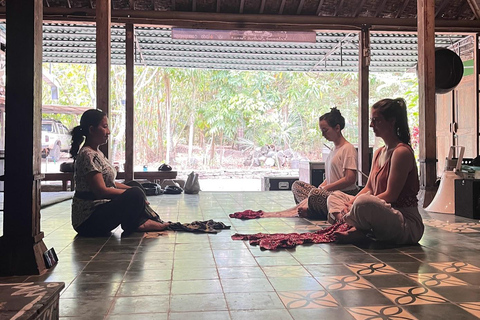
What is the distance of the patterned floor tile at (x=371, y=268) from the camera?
2785mm

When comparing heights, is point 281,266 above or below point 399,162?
below

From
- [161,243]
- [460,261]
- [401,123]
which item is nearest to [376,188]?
[401,123]

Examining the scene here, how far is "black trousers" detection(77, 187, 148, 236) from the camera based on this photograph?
12.7ft

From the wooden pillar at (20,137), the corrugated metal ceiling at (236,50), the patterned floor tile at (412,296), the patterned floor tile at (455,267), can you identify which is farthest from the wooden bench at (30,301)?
the corrugated metal ceiling at (236,50)

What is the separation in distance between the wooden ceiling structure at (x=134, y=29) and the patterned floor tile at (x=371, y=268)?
6.35ft

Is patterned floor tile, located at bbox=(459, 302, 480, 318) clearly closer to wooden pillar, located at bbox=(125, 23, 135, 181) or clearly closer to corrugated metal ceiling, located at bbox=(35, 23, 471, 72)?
wooden pillar, located at bbox=(125, 23, 135, 181)

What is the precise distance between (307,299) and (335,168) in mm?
2673

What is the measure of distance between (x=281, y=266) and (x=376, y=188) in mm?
1200

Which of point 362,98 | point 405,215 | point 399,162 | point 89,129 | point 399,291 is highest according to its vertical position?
point 362,98

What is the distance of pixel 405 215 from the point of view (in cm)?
354

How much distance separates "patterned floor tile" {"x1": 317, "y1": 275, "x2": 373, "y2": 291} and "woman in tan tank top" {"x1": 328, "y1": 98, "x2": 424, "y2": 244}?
0.85 meters

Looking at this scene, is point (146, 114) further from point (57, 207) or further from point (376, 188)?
point (376, 188)

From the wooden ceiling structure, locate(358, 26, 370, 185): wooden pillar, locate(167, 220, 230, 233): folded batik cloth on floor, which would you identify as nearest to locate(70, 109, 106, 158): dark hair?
the wooden ceiling structure

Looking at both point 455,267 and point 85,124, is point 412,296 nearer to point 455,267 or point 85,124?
point 455,267
